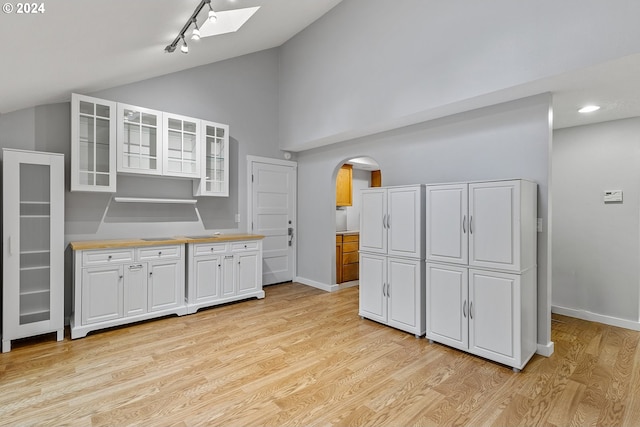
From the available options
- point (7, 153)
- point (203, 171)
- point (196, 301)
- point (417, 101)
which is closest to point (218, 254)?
point (196, 301)

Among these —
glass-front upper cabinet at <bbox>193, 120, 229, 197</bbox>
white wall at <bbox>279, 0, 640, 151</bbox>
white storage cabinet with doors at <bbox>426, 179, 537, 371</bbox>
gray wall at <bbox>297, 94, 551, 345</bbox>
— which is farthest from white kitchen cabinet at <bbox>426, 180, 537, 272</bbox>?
glass-front upper cabinet at <bbox>193, 120, 229, 197</bbox>

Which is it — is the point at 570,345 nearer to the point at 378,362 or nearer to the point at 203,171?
the point at 378,362

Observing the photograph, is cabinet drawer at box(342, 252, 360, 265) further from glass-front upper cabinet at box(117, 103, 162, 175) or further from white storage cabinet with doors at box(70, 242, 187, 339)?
glass-front upper cabinet at box(117, 103, 162, 175)

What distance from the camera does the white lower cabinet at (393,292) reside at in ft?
10.7

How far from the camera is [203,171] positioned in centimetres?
423

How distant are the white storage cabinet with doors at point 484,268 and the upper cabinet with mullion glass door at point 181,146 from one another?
9.86ft

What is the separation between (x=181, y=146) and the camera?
4121 millimetres

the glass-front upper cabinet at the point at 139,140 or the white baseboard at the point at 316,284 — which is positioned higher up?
the glass-front upper cabinet at the point at 139,140

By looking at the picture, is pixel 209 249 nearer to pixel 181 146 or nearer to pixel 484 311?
pixel 181 146

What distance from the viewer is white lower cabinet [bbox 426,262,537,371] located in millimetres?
2609

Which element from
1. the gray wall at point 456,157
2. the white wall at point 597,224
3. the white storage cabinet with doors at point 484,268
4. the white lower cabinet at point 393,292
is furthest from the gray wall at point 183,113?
the white wall at point 597,224

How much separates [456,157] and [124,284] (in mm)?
3922

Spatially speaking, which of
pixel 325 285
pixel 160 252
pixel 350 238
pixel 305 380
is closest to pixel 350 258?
pixel 350 238

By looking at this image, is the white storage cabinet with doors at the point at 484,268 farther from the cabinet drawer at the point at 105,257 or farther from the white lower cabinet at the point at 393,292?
the cabinet drawer at the point at 105,257
